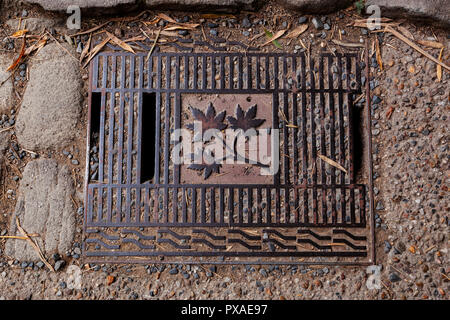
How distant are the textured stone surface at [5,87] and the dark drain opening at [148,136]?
0.76 metres

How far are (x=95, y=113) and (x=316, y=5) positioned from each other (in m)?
1.36

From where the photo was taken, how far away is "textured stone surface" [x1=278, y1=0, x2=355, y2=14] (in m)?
2.12

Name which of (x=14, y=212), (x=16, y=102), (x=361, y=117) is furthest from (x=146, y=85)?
(x=361, y=117)

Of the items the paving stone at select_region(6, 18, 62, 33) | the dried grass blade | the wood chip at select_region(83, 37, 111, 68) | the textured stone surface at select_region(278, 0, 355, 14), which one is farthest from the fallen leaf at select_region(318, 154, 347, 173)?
the paving stone at select_region(6, 18, 62, 33)

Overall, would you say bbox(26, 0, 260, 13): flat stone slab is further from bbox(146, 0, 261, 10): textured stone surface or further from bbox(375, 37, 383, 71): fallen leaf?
bbox(375, 37, 383, 71): fallen leaf

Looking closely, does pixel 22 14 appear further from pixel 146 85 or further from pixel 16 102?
pixel 146 85

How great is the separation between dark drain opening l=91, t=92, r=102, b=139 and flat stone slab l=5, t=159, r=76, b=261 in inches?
9.9

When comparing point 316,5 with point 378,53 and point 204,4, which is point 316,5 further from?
point 204,4

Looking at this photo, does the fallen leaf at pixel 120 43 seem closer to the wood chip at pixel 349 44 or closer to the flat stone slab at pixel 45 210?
the flat stone slab at pixel 45 210

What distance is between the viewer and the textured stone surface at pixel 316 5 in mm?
2117

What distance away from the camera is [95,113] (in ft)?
7.14

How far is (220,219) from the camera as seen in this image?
2.05 meters

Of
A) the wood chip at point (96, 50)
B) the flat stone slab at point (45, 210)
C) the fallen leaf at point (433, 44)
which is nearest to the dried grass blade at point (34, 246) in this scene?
the flat stone slab at point (45, 210)

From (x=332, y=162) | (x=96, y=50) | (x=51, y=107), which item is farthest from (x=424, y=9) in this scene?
(x=51, y=107)
